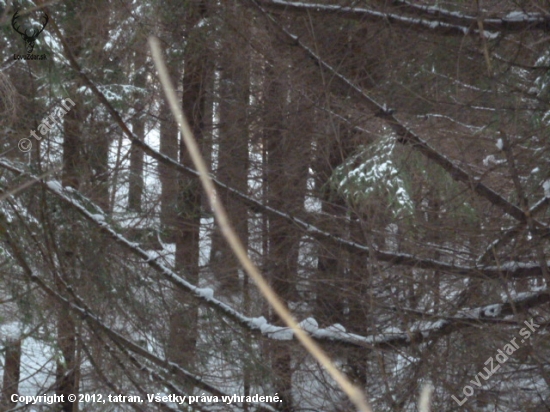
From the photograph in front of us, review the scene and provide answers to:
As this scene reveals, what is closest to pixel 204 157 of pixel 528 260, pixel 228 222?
pixel 228 222

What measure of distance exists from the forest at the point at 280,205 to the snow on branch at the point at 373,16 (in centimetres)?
2

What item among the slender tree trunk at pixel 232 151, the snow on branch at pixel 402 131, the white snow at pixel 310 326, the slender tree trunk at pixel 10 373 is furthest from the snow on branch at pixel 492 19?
the slender tree trunk at pixel 10 373

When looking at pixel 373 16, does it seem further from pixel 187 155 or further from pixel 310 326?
pixel 187 155

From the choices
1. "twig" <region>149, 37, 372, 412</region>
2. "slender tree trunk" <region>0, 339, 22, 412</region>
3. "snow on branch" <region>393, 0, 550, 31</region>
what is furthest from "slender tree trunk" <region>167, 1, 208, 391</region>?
"snow on branch" <region>393, 0, 550, 31</region>

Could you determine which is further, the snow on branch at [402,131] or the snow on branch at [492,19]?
the snow on branch at [402,131]

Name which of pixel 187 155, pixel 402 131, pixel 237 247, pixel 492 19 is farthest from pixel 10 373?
pixel 492 19

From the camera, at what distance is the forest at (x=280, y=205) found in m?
4.53

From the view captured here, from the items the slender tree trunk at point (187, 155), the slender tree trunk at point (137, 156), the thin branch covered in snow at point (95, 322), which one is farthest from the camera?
the slender tree trunk at point (137, 156)

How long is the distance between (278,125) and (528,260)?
3.59 meters

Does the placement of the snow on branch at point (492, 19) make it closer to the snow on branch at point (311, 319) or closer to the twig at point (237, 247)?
the snow on branch at point (311, 319)

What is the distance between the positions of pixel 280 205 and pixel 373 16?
323 cm

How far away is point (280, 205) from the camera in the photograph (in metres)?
7.57

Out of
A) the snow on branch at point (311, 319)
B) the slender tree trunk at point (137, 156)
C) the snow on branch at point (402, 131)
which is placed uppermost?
the slender tree trunk at point (137, 156)

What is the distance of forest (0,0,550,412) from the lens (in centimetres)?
453
